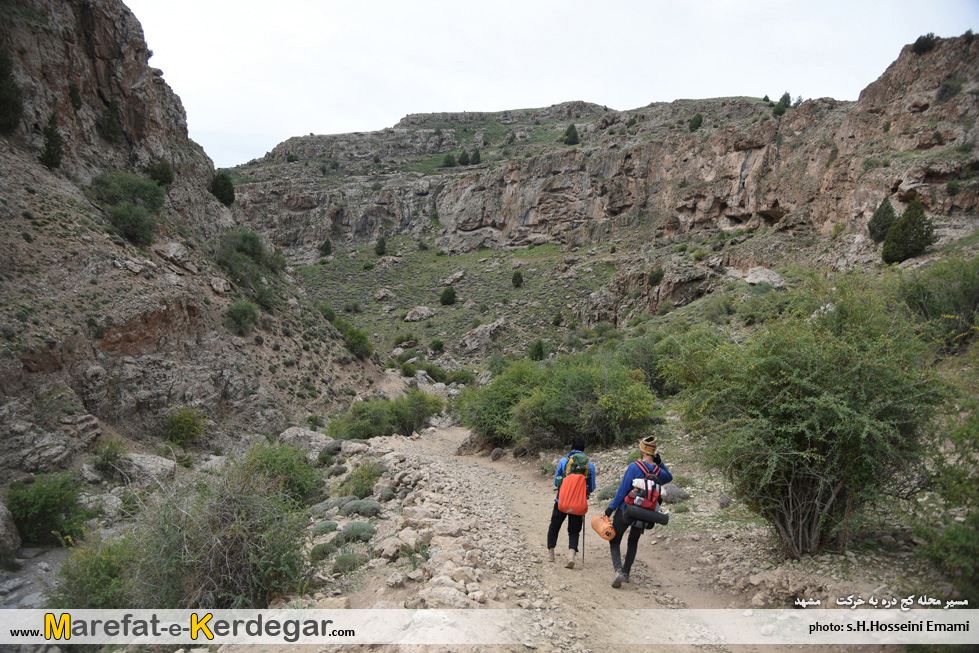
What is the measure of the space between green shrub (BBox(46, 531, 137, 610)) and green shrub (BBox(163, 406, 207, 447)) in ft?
40.9

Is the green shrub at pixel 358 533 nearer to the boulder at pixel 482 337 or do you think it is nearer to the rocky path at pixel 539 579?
the rocky path at pixel 539 579

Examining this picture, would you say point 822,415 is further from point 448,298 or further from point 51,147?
point 448,298

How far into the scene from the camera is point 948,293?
1190cm

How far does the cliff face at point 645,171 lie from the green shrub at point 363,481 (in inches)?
1099

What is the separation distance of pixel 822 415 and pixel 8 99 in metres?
28.3

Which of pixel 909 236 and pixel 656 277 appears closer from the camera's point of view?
pixel 909 236

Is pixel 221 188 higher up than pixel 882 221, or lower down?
higher up

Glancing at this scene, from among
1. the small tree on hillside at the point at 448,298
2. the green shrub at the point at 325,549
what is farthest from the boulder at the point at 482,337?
the green shrub at the point at 325,549

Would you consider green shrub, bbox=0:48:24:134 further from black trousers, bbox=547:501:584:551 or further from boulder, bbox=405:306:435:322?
boulder, bbox=405:306:435:322

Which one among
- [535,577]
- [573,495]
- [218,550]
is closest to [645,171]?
[573,495]

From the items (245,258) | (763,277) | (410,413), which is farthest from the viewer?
(245,258)

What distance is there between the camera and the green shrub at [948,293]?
11.6 m

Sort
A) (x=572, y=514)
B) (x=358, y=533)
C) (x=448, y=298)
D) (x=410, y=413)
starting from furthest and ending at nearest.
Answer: (x=448, y=298)
(x=410, y=413)
(x=358, y=533)
(x=572, y=514)

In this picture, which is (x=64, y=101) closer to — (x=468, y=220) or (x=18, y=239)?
(x=18, y=239)
